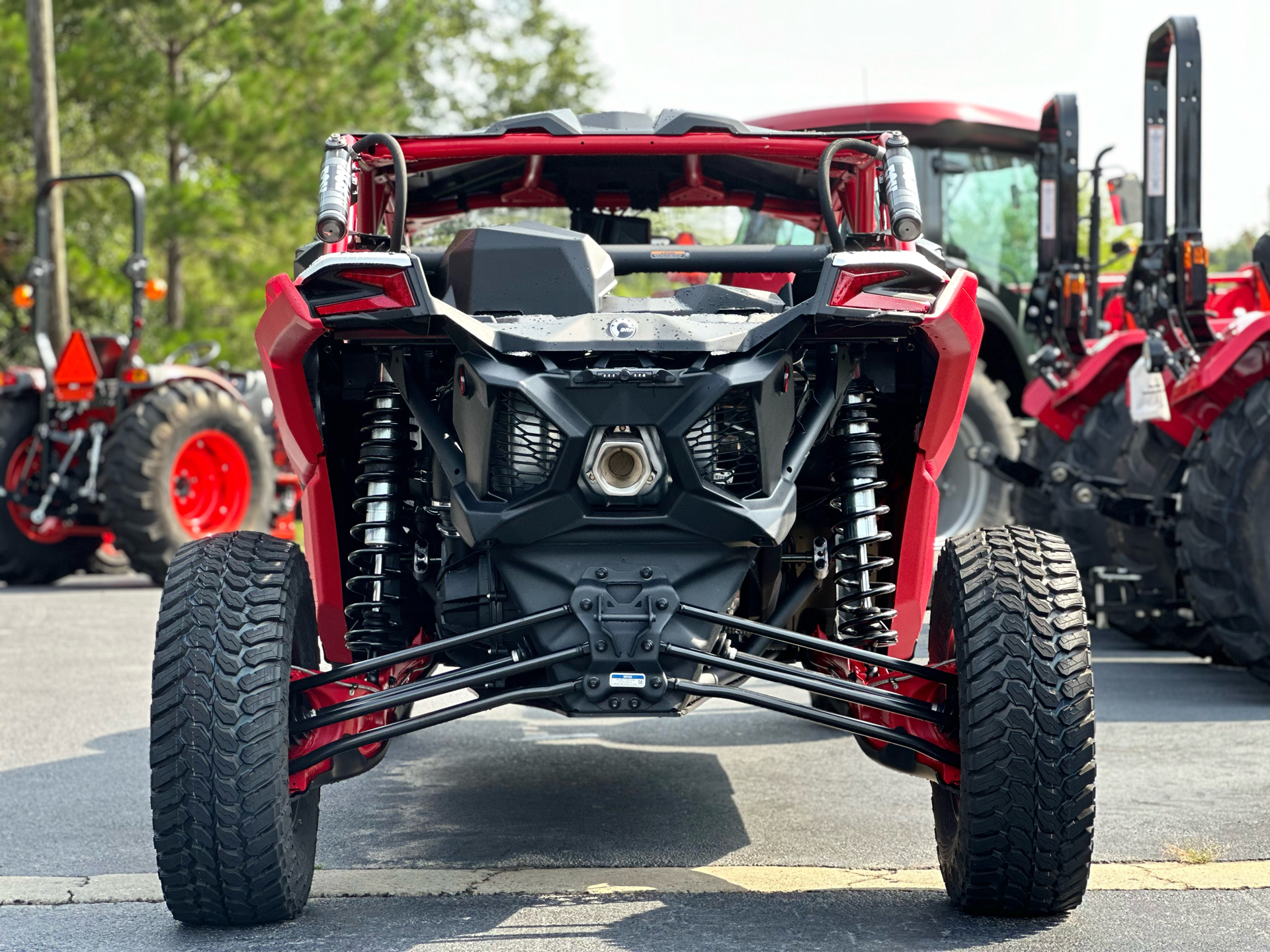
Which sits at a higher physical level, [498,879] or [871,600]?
[871,600]

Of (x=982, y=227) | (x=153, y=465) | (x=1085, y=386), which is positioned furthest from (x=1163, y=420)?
(x=153, y=465)

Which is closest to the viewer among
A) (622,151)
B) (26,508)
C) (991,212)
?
(622,151)

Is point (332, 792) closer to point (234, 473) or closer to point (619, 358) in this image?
point (619, 358)

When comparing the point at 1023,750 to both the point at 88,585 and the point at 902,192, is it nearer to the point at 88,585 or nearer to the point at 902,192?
the point at 902,192

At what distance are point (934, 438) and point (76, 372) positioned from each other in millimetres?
8544

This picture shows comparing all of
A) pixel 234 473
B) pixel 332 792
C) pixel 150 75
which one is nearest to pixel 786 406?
pixel 332 792

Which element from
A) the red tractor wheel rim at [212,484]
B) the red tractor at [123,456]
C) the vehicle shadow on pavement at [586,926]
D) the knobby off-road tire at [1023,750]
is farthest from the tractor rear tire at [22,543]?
the knobby off-road tire at [1023,750]

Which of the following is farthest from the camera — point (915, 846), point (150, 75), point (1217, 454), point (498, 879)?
point (150, 75)

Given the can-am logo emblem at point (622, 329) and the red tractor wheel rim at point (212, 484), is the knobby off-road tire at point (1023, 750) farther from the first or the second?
the red tractor wheel rim at point (212, 484)

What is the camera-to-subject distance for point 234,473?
11.6 metres

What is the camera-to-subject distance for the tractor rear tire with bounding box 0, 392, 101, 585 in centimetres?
1109

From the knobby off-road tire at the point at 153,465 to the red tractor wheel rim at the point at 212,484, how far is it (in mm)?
255

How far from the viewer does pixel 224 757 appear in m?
3.24

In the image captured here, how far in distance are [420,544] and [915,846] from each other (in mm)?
1483
